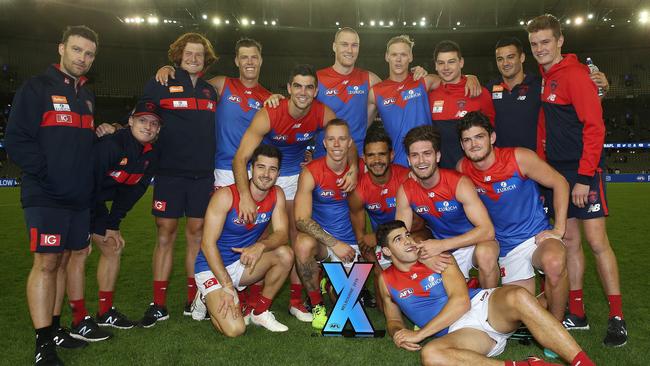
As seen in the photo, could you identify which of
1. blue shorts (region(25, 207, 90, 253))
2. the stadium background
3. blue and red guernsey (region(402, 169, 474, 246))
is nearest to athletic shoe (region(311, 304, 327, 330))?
the stadium background

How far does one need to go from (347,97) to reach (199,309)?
2.77m

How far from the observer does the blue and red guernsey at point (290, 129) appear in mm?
5042

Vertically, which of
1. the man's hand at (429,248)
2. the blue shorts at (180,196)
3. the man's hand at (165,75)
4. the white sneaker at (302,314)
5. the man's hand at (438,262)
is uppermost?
the man's hand at (165,75)

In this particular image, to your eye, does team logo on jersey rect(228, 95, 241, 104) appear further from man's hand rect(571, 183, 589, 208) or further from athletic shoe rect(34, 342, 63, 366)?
man's hand rect(571, 183, 589, 208)

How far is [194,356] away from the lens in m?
3.79

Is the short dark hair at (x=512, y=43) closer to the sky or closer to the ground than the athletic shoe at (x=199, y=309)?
Answer: closer to the sky

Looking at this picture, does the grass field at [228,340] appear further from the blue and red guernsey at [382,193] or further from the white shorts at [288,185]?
the white shorts at [288,185]

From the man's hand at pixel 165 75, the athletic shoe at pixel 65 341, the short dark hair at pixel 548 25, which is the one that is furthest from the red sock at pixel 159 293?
the short dark hair at pixel 548 25

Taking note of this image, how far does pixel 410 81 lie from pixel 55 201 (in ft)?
12.1

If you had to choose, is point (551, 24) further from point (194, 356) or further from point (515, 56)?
point (194, 356)

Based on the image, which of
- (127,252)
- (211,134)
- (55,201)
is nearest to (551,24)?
(211,134)

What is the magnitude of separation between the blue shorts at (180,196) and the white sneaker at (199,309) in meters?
0.84

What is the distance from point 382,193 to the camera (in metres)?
5.04

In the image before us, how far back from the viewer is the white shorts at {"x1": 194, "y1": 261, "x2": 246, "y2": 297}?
456cm
